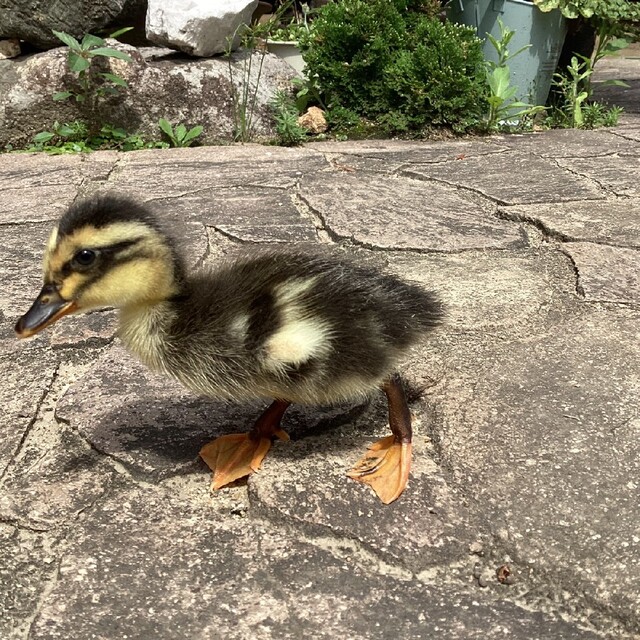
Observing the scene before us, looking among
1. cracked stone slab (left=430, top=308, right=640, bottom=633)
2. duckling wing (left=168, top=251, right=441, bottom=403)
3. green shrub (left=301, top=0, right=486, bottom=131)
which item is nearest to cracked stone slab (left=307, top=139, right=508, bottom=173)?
green shrub (left=301, top=0, right=486, bottom=131)

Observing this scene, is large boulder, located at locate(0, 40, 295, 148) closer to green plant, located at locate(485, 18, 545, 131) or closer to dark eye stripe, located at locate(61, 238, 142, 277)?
green plant, located at locate(485, 18, 545, 131)

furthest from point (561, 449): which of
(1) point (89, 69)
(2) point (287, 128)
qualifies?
(1) point (89, 69)

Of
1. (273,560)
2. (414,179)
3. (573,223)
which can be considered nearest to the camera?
(273,560)

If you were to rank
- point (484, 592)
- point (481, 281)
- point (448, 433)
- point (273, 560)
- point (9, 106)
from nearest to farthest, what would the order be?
point (484, 592) < point (273, 560) < point (448, 433) < point (481, 281) < point (9, 106)

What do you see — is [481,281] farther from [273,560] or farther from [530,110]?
[530,110]

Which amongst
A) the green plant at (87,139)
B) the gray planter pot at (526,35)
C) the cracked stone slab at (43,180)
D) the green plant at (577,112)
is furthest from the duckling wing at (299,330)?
the gray planter pot at (526,35)

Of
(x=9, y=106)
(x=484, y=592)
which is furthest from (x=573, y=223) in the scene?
(x=9, y=106)

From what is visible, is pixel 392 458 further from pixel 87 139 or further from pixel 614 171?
pixel 87 139
